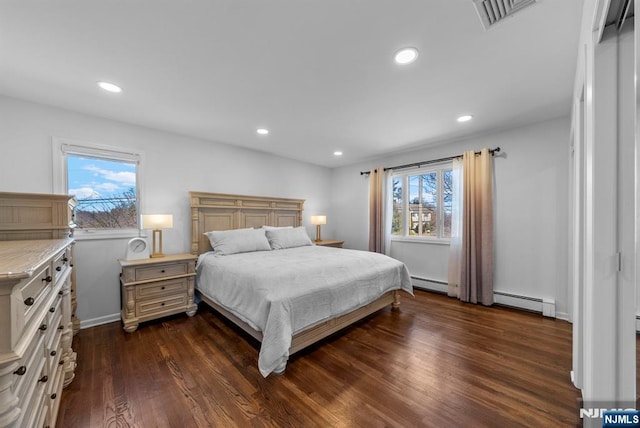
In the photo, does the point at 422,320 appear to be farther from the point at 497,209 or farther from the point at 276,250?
the point at 276,250

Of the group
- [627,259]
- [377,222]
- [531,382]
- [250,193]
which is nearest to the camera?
[627,259]

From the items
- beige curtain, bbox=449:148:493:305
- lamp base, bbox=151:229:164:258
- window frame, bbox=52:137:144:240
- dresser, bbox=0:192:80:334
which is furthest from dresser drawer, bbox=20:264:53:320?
beige curtain, bbox=449:148:493:305

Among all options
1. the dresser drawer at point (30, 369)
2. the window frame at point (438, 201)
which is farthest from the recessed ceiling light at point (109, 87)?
the window frame at point (438, 201)

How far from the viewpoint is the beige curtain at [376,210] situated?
15.4ft

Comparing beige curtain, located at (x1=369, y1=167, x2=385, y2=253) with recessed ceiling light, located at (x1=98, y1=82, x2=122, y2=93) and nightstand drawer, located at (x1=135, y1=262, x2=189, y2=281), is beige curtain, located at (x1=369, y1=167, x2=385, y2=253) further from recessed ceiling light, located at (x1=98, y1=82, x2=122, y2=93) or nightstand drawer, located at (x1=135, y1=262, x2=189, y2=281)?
recessed ceiling light, located at (x1=98, y1=82, x2=122, y2=93)

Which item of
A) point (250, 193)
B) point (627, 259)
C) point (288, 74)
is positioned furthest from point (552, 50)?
point (250, 193)

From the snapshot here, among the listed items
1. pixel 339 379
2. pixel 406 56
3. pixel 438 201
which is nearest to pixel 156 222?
pixel 339 379

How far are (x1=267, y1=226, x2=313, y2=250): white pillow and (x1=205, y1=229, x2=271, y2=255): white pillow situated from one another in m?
0.19

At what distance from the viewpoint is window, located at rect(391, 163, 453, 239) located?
4.04m

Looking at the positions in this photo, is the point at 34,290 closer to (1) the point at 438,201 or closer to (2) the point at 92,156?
(2) the point at 92,156

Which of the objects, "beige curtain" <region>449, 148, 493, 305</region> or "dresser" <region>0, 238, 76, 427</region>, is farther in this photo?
"beige curtain" <region>449, 148, 493, 305</region>

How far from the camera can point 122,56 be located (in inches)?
72.6

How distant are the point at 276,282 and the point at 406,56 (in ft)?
6.88

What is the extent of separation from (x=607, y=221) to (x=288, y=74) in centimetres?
217
